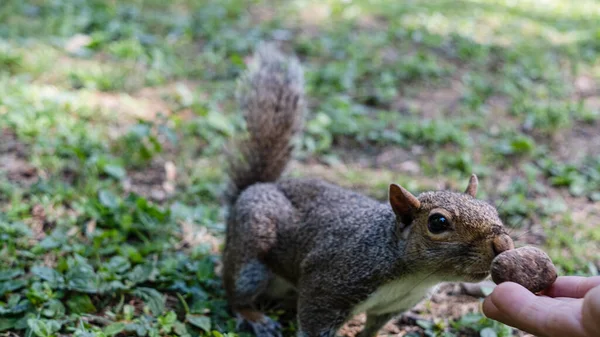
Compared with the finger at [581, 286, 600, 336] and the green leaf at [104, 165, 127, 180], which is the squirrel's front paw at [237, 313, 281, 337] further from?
the finger at [581, 286, 600, 336]

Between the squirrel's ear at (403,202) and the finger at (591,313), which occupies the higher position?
the finger at (591,313)

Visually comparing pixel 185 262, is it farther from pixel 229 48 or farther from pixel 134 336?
pixel 229 48

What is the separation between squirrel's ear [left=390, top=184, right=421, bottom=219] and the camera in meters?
2.14

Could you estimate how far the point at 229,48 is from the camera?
553 cm

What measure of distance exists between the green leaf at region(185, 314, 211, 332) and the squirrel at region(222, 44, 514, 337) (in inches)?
7.8

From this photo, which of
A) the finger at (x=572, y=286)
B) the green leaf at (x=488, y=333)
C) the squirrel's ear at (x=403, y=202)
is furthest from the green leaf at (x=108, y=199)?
the finger at (x=572, y=286)

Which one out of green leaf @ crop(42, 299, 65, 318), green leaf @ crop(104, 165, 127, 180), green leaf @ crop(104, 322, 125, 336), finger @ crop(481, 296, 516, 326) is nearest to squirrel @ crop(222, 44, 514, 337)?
finger @ crop(481, 296, 516, 326)

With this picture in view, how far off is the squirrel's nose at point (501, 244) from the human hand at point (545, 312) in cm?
17

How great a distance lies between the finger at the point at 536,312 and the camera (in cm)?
160

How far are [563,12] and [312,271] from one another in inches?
292

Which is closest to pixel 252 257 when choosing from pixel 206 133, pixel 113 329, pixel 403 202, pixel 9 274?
pixel 113 329

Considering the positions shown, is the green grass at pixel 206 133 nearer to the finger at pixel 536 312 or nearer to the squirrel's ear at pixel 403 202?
the squirrel's ear at pixel 403 202

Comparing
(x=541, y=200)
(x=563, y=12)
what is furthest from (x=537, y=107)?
(x=563, y=12)

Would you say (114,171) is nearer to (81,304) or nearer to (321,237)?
(81,304)
